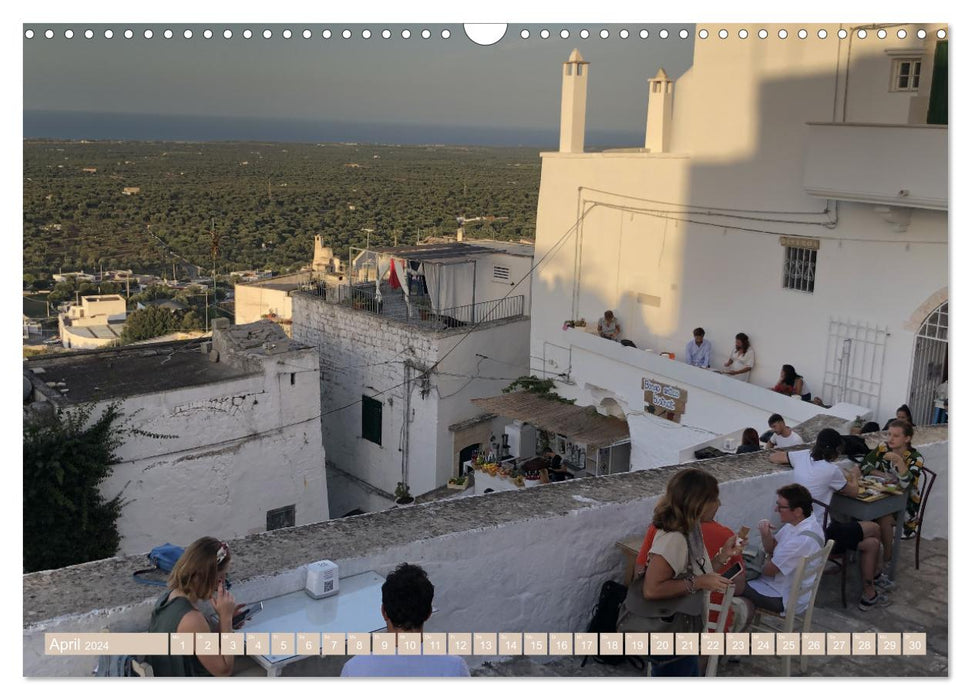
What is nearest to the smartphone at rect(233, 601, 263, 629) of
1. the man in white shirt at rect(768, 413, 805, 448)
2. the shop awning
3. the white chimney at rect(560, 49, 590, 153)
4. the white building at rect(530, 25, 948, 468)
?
the man in white shirt at rect(768, 413, 805, 448)

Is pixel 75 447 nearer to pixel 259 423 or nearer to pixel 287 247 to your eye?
pixel 259 423

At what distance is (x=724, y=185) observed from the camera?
9.73 metres

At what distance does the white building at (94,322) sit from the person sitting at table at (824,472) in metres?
7.98

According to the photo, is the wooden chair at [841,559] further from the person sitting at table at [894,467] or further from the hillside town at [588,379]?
the person sitting at table at [894,467]

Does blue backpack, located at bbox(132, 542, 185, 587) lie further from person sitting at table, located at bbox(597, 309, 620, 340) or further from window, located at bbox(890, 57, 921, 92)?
person sitting at table, located at bbox(597, 309, 620, 340)

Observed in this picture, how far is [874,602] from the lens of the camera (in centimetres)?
412

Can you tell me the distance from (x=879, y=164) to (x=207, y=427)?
844cm

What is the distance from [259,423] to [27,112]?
33.9ft

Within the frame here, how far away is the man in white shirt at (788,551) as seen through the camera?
142 inches

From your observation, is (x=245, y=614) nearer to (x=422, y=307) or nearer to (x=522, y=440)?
(x=522, y=440)

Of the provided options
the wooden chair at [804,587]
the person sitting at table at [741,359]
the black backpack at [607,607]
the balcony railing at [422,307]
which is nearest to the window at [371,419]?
the balcony railing at [422,307]

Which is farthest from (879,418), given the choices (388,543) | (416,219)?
(416,219)

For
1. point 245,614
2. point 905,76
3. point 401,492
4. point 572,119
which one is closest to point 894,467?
point 245,614

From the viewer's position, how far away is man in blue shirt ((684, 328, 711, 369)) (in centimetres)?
980
